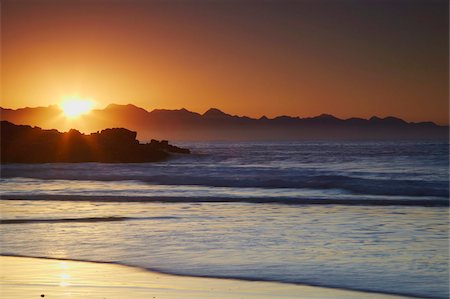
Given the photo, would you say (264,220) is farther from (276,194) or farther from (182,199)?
(276,194)

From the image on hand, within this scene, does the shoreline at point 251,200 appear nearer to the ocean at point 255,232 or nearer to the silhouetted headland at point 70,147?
the ocean at point 255,232

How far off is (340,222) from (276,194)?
394 inches

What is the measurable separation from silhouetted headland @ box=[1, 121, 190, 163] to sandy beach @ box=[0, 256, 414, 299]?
4956 centimetres

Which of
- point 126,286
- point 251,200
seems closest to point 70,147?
point 251,200

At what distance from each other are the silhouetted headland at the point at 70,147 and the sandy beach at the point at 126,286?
163ft

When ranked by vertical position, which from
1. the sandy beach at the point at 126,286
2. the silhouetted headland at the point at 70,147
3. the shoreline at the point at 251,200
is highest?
the silhouetted headland at the point at 70,147

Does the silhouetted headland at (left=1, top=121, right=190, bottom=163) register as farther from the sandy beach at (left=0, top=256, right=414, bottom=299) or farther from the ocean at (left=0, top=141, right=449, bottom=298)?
the sandy beach at (left=0, top=256, right=414, bottom=299)

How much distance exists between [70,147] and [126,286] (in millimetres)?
54226

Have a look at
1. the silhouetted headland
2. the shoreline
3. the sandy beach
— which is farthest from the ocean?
the silhouetted headland

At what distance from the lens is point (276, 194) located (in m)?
26.5

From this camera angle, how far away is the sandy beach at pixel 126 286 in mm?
9016

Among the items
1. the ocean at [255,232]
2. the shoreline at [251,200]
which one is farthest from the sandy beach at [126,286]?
the shoreline at [251,200]

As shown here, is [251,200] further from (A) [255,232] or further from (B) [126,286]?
(B) [126,286]

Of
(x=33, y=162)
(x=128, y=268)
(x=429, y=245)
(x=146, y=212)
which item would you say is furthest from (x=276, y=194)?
(x=33, y=162)
